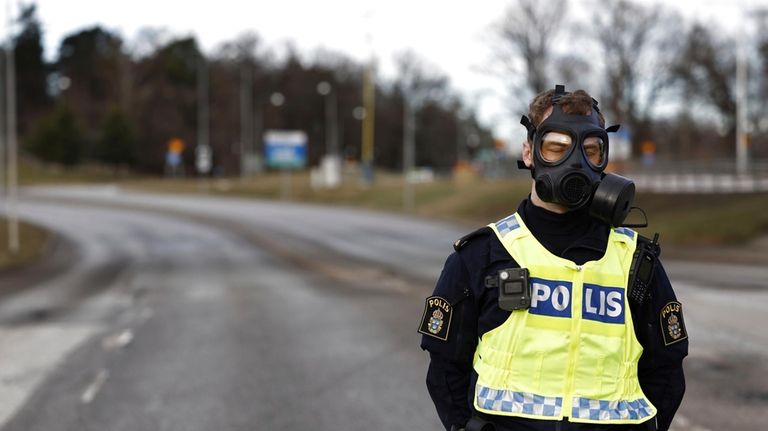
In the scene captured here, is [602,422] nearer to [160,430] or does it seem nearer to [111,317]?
[160,430]

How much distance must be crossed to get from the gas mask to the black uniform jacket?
4.0 inches

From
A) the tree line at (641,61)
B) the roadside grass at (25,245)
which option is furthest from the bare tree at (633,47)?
the roadside grass at (25,245)

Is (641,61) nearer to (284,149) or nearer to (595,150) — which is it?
(284,149)

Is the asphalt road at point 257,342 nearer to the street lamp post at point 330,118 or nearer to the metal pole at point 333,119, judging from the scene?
the street lamp post at point 330,118

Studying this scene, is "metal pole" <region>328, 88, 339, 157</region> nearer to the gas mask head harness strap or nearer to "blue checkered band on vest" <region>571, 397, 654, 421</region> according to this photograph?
the gas mask head harness strap

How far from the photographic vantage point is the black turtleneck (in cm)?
306

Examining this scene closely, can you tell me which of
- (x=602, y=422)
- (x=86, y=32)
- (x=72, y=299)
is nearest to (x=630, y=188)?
(x=602, y=422)

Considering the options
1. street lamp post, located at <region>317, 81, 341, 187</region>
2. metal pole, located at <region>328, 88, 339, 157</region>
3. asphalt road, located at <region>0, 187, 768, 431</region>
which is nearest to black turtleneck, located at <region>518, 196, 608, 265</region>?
asphalt road, located at <region>0, 187, 768, 431</region>

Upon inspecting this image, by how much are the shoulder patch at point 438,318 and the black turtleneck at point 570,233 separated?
14.9 inches

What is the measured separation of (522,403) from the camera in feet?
9.84

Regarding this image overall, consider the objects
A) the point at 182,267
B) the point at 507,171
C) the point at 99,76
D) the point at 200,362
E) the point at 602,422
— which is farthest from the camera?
the point at 99,76

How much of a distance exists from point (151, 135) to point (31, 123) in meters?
25.9

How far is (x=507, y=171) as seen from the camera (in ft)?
208

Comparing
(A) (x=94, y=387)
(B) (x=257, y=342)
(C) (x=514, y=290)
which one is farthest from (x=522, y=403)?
(B) (x=257, y=342)
